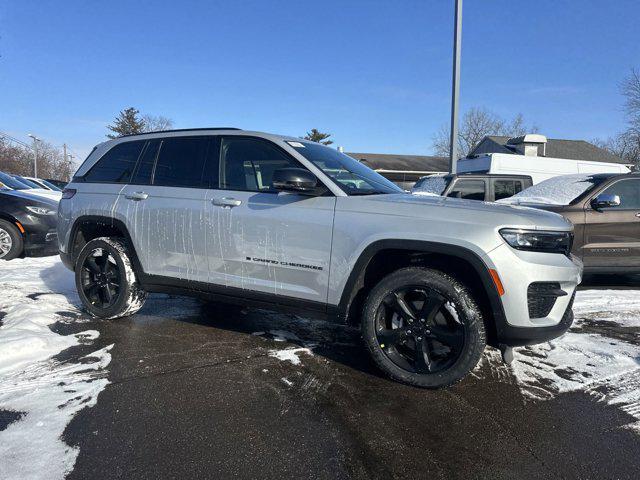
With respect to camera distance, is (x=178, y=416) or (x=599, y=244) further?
(x=599, y=244)

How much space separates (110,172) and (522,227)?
3.90m

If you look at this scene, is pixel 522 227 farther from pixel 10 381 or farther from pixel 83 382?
pixel 10 381

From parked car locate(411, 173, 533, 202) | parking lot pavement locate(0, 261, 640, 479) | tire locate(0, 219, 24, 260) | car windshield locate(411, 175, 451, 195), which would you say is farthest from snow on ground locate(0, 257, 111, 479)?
parked car locate(411, 173, 533, 202)

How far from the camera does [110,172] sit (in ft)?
14.7

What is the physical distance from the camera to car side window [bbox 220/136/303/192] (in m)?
3.61

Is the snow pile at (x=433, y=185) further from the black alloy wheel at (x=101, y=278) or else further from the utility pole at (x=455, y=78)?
the black alloy wheel at (x=101, y=278)

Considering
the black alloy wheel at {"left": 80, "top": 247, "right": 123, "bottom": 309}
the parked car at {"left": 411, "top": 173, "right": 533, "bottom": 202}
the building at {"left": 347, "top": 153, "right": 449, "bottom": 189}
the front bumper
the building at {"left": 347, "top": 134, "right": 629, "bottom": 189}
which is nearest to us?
the front bumper

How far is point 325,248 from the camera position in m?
3.18

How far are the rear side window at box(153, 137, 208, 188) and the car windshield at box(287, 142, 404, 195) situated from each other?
2.92 ft

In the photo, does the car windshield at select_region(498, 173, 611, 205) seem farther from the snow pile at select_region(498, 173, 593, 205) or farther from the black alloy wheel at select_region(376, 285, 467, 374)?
the black alloy wheel at select_region(376, 285, 467, 374)

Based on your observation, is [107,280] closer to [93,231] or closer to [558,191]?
[93,231]

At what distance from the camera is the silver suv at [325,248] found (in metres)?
2.78

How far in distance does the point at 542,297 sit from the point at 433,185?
658 cm

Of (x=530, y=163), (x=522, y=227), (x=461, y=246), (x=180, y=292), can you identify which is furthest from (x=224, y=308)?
(x=530, y=163)
